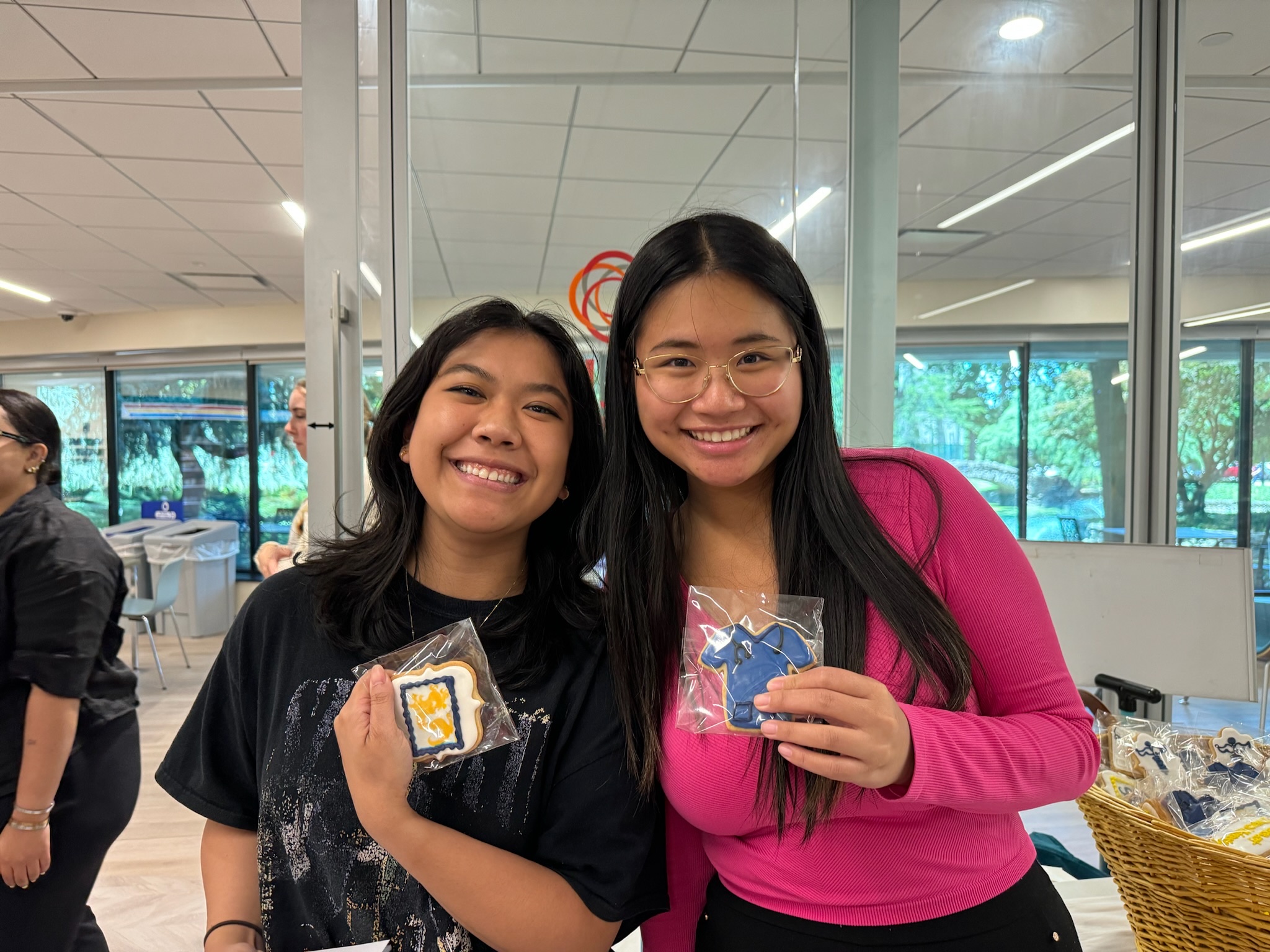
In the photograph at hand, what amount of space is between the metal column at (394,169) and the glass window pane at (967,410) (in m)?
1.69

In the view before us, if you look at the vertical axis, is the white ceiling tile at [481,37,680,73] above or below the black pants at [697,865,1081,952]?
above

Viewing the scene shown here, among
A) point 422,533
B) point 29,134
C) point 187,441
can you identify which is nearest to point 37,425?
point 422,533

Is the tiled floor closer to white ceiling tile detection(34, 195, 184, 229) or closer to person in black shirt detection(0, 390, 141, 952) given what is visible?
person in black shirt detection(0, 390, 141, 952)

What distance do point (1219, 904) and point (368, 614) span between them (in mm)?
1102

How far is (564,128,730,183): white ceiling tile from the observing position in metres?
2.86

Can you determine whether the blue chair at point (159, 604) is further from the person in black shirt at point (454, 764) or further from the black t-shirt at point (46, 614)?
the person in black shirt at point (454, 764)

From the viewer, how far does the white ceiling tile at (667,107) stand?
283cm

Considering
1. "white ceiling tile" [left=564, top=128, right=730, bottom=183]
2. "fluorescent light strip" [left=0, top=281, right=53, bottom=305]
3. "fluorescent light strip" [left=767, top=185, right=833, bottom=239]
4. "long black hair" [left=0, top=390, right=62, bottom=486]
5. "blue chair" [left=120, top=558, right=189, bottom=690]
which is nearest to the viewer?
"long black hair" [left=0, top=390, right=62, bottom=486]

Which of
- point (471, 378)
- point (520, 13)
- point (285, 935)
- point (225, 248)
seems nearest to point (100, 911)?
point (285, 935)

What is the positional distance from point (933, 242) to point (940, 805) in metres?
2.50

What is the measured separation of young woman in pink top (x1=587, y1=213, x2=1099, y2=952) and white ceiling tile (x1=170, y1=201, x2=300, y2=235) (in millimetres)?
5235

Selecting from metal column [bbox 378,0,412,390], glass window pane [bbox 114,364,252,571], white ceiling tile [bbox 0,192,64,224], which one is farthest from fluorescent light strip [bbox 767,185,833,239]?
glass window pane [bbox 114,364,252,571]

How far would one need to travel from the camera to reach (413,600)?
3.52 ft

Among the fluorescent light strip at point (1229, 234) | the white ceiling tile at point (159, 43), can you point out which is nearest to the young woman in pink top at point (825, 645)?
the fluorescent light strip at point (1229, 234)
